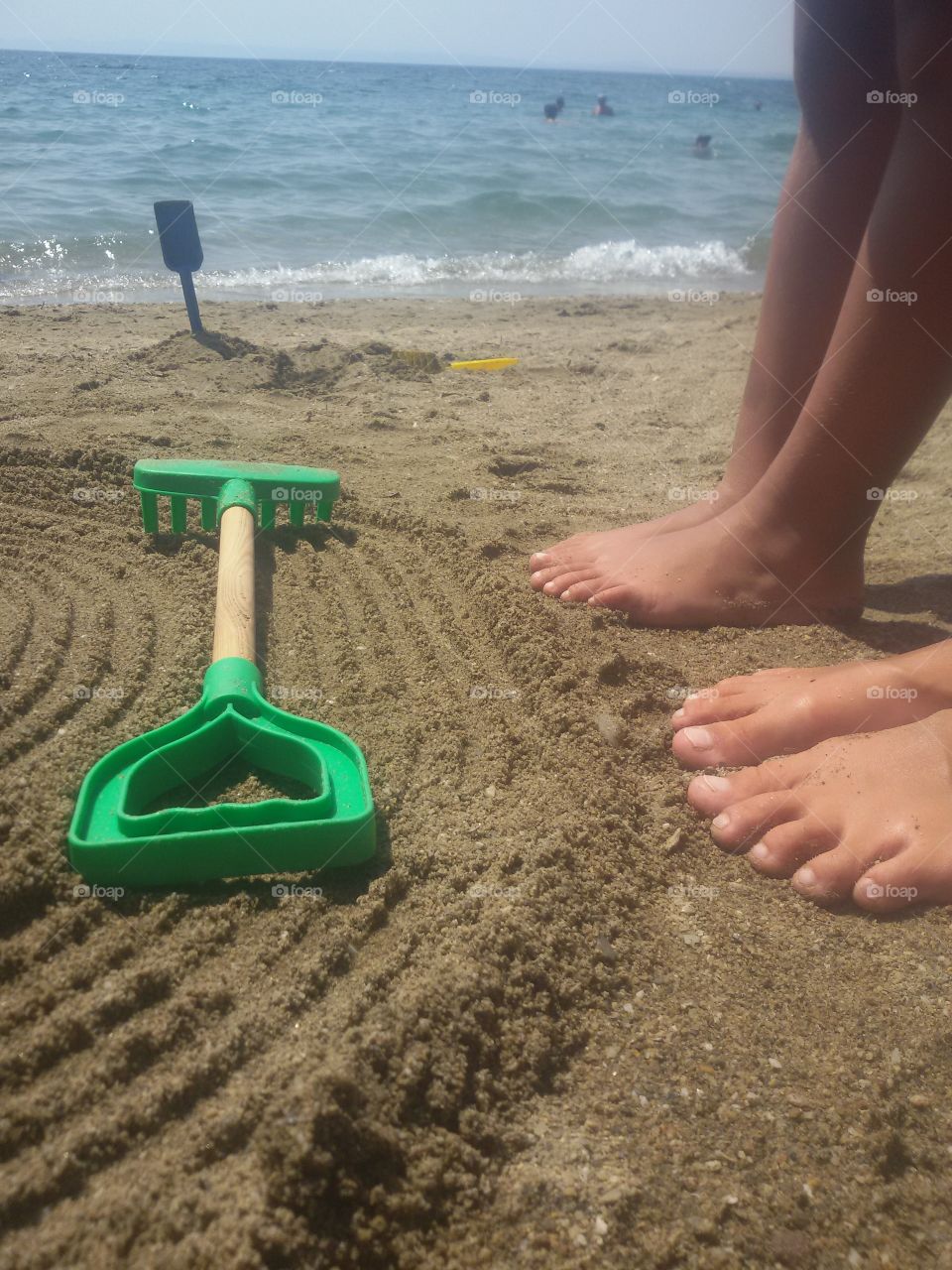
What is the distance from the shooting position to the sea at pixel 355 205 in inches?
257

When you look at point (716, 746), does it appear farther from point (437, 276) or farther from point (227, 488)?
point (437, 276)

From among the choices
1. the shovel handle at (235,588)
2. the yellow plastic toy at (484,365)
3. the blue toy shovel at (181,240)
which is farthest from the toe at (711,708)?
the blue toy shovel at (181,240)

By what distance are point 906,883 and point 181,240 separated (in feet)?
13.4

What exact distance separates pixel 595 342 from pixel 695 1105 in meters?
4.55

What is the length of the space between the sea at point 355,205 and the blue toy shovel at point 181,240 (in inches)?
65.1

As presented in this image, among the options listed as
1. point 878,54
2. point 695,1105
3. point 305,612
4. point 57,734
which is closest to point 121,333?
point 305,612

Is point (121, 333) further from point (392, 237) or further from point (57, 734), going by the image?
point (392, 237)

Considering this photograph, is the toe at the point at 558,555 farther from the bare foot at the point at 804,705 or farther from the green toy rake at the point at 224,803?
the green toy rake at the point at 224,803

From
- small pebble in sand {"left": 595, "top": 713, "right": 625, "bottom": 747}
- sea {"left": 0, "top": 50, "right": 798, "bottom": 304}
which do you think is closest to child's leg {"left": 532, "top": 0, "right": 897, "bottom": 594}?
small pebble in sand {"left": 595, "top": 713, "right": 625, "bottom": 747}

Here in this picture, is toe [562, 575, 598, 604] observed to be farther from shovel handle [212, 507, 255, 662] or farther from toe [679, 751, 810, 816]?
shovel handle [212, 507, 255, 662]

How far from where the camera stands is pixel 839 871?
57.8 inches

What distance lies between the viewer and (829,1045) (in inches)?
48.4

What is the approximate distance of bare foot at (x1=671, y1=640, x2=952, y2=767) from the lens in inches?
63.5

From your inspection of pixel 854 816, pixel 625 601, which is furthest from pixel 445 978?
pixel 625 601
